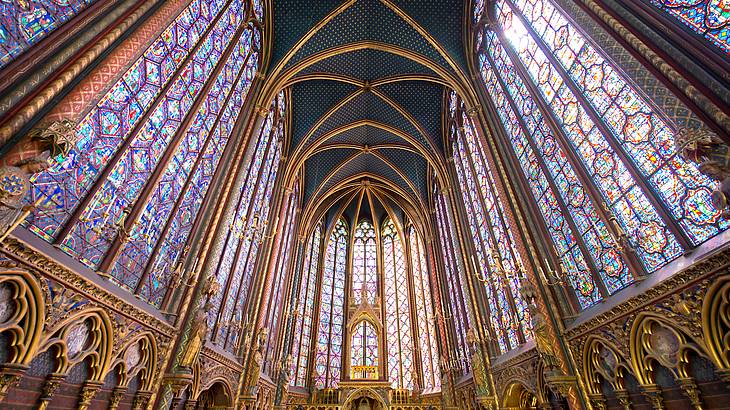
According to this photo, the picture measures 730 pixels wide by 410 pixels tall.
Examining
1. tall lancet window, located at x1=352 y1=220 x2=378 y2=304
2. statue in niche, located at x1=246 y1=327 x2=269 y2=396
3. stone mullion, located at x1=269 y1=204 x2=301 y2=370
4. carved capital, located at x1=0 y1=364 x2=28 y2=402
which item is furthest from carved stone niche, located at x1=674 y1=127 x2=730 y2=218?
tall lancet window, located at x1=352 y1=220 x2=378 y2=304

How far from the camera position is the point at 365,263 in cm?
2567

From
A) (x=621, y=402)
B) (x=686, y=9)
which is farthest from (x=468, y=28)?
(x=621, y=402)

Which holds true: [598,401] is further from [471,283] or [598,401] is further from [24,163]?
[24,163]

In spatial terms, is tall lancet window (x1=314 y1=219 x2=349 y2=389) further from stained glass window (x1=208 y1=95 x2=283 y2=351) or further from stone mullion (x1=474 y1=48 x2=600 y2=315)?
stone mullion (x1=474 y1=48 x2=600 y2=315)

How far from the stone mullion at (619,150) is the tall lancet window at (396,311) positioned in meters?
17.4

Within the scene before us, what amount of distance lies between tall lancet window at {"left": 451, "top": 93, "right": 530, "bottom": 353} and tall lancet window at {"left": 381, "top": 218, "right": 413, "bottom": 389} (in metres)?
10.1

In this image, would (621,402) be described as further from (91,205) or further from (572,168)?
(91,205)

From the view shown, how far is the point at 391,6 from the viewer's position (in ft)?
46.1

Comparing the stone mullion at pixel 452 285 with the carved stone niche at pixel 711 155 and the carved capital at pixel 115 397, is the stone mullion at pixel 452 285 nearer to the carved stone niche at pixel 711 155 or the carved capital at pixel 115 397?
the carved stone niche at pixel 711 155

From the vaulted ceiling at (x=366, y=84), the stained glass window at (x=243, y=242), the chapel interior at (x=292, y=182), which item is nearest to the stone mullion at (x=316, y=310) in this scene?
the chapel interior at (x=292, y=182)

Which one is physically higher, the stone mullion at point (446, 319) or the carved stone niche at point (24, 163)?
the stone mullion at point (446, 319)

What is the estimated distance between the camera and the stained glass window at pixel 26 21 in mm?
4562

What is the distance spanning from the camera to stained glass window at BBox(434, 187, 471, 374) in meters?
15.0

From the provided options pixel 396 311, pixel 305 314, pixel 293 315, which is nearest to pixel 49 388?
pixel 293 315
